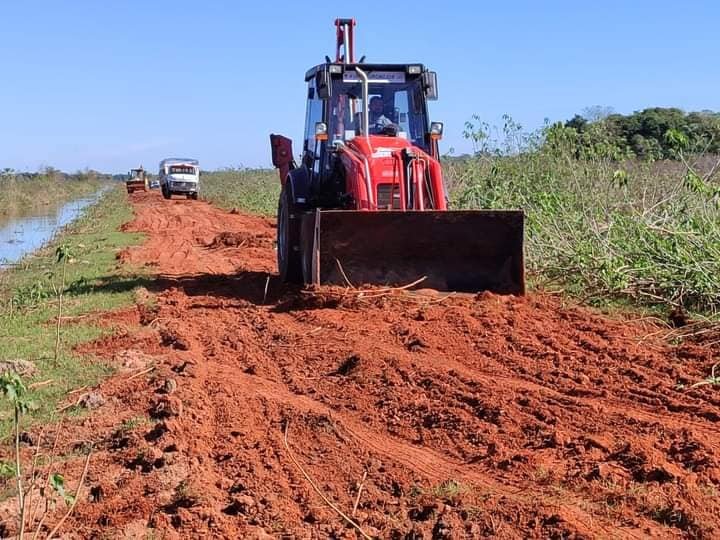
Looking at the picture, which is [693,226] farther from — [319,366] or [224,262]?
[224,262]

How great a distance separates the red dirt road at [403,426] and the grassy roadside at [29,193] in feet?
104

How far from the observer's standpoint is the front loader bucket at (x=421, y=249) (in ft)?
29.6

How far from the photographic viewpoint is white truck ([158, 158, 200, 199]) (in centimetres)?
3966

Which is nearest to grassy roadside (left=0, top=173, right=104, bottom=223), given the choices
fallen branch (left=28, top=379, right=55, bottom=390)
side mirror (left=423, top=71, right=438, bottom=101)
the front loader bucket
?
side mirror (left=423, top=71, right=438, bottom=101)

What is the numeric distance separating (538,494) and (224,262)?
420 inches

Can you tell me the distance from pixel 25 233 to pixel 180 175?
11359 millimetres

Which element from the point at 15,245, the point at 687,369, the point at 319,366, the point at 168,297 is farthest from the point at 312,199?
the point at 15,245

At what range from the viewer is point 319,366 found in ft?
23.5

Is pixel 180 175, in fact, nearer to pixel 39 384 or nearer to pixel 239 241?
pixel 239 241

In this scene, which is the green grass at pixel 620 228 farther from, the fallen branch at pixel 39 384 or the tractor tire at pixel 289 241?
the fallen branch at pixel 39 384

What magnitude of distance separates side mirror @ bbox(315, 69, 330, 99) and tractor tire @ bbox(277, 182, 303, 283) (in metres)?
1.38

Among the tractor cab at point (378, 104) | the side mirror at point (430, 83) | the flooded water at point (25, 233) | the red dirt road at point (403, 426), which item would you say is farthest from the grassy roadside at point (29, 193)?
the red dirt road at point (403, 426)

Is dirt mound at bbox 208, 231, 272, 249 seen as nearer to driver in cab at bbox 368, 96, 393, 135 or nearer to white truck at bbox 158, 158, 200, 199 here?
driver in cab at bbox 368, 96, 393, 135

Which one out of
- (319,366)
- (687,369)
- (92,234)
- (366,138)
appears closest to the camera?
(687,369)
